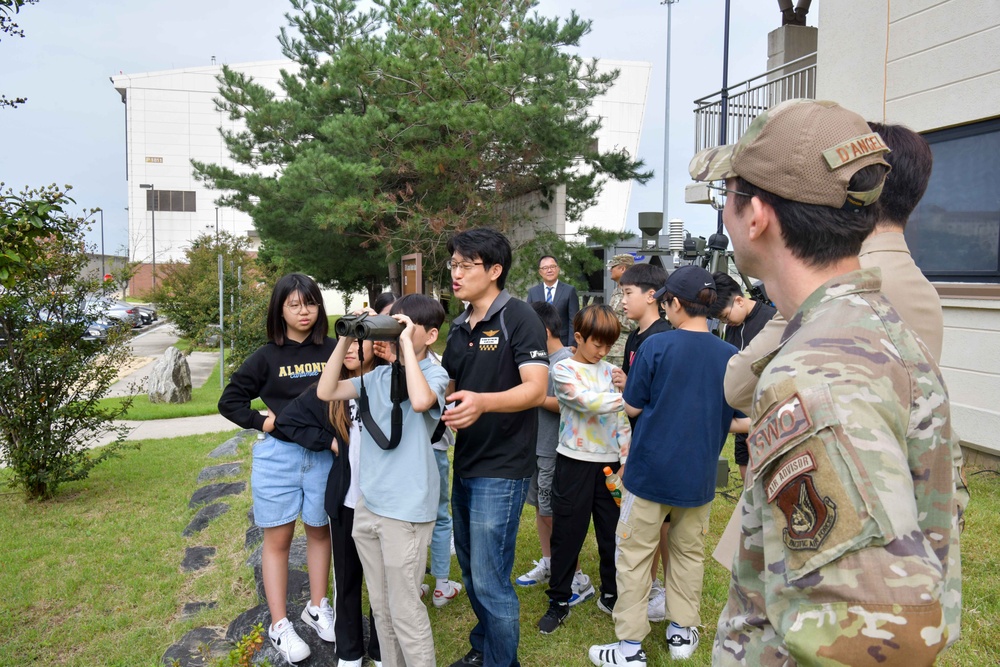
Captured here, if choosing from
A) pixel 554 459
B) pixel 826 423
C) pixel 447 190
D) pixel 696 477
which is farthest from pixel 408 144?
pixel 826 423

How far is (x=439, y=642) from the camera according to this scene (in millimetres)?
3547

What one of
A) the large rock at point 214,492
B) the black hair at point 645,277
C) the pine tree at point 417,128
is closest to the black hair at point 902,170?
the black hair at point 645,277

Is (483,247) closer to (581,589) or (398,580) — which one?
(398,580)

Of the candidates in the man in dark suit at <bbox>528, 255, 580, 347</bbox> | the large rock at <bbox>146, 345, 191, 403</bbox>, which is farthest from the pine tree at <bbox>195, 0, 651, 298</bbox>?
the man in dark suit at <bbox>528, 255, 580, 347</bbox>

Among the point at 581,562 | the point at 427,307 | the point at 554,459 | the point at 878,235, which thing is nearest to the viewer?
the point at 878,235

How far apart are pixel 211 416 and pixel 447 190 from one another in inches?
269

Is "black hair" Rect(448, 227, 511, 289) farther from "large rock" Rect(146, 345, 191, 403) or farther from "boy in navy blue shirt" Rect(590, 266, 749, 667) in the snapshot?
"large rock" Rect(146, 345, 191, 403)

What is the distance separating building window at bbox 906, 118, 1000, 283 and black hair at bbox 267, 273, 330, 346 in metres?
5.40

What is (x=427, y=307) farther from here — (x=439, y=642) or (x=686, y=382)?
(x=439, y=642)

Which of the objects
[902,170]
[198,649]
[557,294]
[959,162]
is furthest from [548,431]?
[959,162]

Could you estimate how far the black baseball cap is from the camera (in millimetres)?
3162

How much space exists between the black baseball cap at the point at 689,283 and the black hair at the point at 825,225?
A: 2.03 metres

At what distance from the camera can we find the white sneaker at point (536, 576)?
4.18m

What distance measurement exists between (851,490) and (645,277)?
10.3ft
